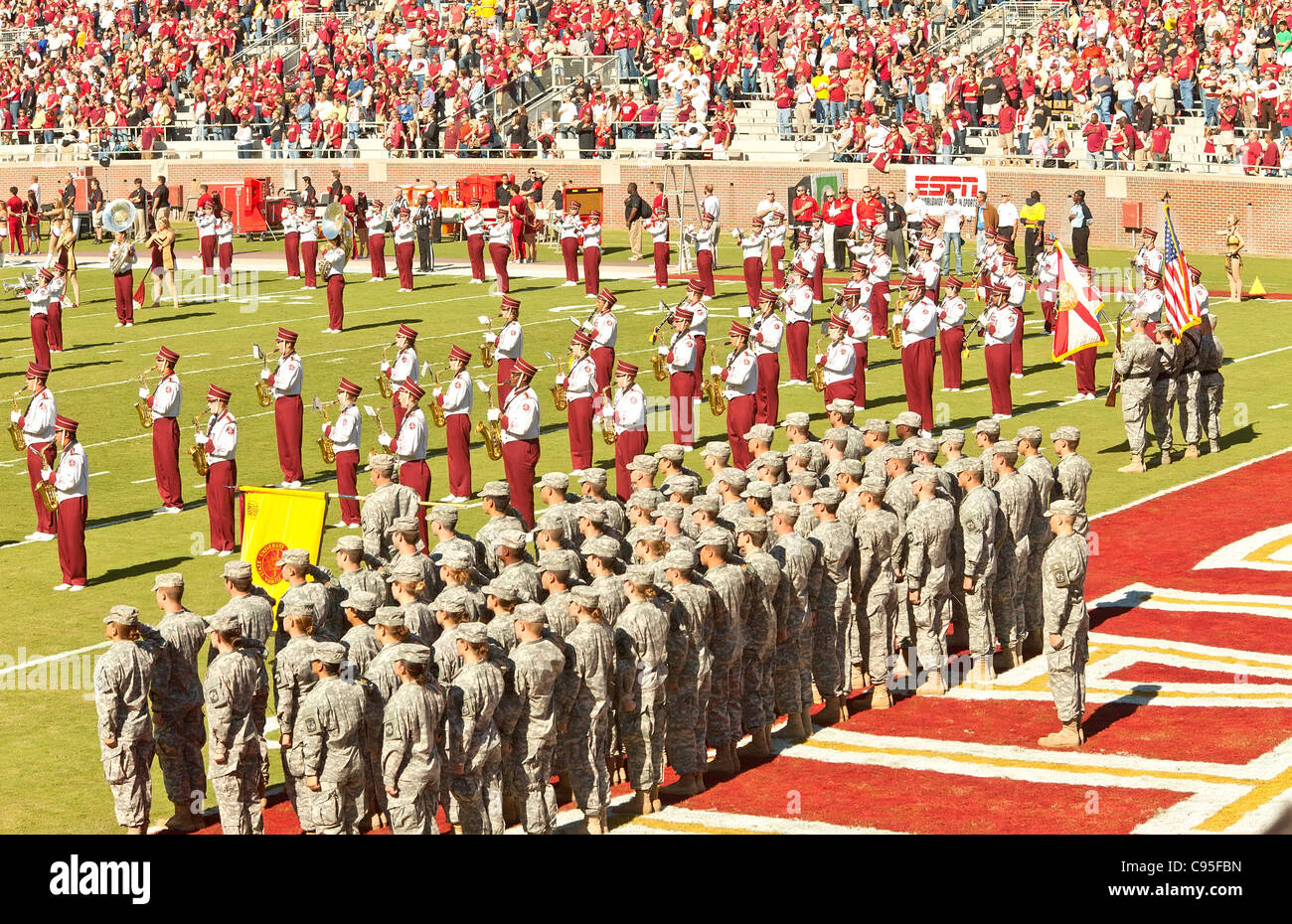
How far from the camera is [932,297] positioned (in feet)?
86.4

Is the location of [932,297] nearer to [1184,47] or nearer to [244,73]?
[1184,47]

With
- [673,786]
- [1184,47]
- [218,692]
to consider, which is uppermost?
[1184,47]

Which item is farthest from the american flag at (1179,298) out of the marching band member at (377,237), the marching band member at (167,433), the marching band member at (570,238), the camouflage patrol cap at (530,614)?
the marching band member at (377,237)

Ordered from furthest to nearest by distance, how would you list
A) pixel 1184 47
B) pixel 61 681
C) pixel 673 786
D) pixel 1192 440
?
pixel 1184 47 → pixel 1192 440 → pixel 61 681 → pixel 673 786

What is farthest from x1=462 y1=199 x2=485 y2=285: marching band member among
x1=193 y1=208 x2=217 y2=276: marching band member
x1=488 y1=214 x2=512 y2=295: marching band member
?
x1=193 y1=208 x2=217 y2=276: marching band member

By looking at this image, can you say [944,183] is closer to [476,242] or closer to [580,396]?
[476,242]

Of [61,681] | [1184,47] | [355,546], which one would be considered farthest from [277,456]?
[1184,47]

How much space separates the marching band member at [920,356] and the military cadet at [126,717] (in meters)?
13.9

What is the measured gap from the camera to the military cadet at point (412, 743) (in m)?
10.9

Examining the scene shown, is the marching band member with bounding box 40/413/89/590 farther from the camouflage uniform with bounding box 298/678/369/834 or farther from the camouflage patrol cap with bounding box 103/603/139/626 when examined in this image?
the camouflage uniform with bounding box 298/678/369/834

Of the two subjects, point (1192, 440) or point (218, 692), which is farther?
point (1192, 440)

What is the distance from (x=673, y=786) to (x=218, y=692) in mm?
3094

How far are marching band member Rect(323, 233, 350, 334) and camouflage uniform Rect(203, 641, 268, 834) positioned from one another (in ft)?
65.1

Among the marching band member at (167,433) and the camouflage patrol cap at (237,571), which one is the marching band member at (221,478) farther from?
the camouflage patrol cap at (237,571)
